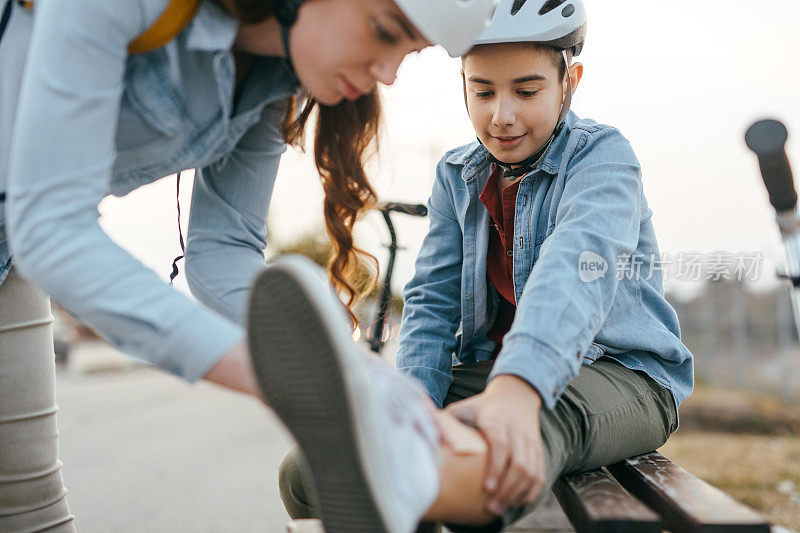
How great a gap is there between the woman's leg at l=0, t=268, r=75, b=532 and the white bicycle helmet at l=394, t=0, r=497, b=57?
4.29 feet

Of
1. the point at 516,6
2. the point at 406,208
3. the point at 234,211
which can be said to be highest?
the point at 516,6

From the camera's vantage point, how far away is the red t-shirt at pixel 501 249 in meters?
2.38

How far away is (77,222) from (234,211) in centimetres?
67

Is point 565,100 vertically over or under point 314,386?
over

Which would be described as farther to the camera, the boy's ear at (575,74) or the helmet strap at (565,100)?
the boy's ear at (575,74)

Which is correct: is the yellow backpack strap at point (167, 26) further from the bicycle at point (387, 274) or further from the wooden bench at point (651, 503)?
the bicycle at point (387, 274)

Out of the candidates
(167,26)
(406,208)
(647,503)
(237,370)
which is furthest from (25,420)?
→ (406,208)

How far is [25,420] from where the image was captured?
201 centimetres

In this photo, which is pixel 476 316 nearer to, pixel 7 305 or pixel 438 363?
pixel 438 363

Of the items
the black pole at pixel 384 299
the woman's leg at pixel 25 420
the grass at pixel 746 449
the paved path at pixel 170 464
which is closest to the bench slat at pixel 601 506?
the paved path at pixel 170 464

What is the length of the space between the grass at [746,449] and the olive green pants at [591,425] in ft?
8.79

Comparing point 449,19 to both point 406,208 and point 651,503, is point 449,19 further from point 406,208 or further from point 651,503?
point 406,208

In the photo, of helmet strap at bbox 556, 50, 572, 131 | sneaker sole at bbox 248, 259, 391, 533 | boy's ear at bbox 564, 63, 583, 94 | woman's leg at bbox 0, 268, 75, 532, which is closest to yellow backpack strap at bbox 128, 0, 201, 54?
sneaker sole at bbox 248, 259, 391, 533

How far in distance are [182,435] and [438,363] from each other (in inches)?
211
